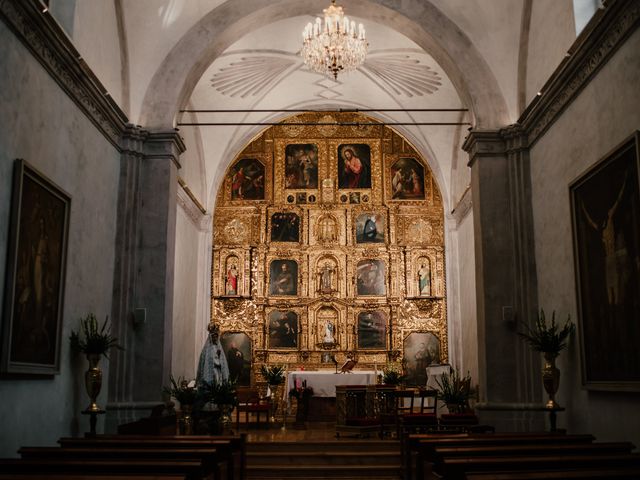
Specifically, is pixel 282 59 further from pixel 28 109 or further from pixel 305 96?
pixel 28 109

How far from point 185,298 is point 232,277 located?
267cm

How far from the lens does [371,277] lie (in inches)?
808

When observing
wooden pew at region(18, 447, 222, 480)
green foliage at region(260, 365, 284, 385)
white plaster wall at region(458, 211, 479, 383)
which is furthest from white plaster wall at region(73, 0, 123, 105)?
white plaster wall at region(458, 211, 479, 383)

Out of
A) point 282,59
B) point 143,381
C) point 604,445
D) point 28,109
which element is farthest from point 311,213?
point 604,445

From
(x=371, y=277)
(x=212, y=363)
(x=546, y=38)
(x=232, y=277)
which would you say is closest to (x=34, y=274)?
(x=212, y=363)

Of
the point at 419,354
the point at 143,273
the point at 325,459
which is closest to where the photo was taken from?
the point at 325,459

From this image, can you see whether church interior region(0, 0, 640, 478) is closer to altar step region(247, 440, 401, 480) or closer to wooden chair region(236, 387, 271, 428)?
wooden chair region(236, 387, 271, 428)

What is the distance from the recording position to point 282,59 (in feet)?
59.6

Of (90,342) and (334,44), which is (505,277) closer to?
(334,44)

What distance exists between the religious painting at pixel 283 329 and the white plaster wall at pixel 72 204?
9056mm

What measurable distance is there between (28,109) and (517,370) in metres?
7.74

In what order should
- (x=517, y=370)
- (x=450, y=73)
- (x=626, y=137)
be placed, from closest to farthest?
(x=626, y=137)
(x=517, y=370)
(x=450, y=73)

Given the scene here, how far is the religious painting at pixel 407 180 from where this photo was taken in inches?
824

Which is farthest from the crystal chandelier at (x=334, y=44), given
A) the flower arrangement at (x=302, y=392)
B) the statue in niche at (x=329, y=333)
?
the statue in niche at (x=329, y=333)
